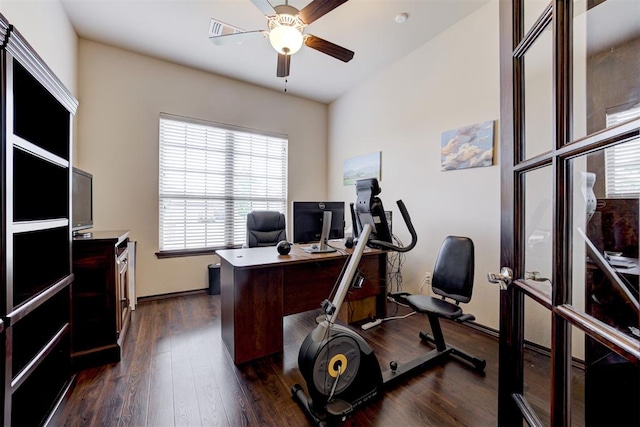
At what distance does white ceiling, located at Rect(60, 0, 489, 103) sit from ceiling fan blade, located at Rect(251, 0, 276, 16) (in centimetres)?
25

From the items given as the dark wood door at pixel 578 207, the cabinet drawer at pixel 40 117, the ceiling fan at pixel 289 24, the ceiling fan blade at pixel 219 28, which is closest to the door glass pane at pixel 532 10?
the dark wood door at pixel 578 207

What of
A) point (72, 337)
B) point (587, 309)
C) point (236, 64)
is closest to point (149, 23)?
point (236, 64)

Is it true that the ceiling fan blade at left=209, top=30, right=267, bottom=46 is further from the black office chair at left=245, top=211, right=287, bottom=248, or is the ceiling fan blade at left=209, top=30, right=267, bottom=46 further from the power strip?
the power strip

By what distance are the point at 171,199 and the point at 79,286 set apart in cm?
189

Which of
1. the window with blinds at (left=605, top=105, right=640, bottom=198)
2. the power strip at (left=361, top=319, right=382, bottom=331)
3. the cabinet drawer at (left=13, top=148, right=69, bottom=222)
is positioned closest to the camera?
the window with blinds at (left=605, top=105, right=640, bottom=198)

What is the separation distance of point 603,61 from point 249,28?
10.1ft

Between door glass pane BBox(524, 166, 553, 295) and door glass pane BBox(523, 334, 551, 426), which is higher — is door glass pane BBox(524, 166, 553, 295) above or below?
above

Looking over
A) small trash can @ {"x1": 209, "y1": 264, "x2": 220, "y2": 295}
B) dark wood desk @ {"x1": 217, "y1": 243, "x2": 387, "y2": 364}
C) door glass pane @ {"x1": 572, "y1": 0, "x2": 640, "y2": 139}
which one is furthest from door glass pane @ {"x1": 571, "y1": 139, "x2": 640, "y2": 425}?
small trash can @ {"x1": 209, "y1": 264, "x2": 220, "y2": 295}

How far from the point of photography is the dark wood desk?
204cm

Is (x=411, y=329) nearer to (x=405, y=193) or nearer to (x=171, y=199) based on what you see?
(x=405, y=193)

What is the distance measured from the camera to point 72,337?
1.93m

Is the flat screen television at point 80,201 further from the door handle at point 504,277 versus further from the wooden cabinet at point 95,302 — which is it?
the door handle at point 504,277

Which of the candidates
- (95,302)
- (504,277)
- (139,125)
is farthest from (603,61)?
(139,125)

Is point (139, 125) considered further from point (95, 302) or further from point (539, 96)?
point (539, 96)
